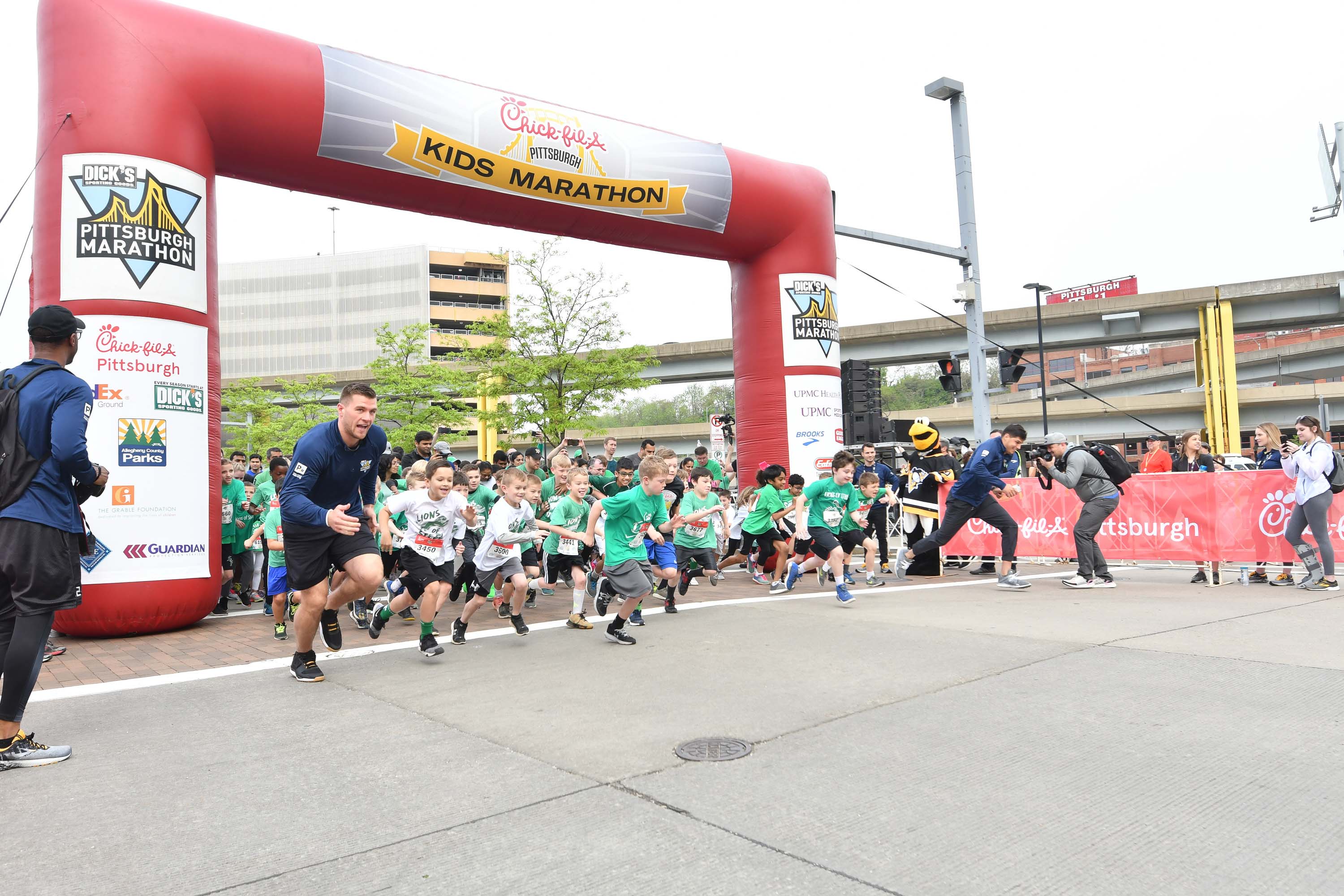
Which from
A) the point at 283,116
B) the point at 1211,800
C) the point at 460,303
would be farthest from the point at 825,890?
the point at 460,303

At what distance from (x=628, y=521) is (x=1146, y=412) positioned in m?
39.9

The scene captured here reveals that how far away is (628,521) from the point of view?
781 centimetres

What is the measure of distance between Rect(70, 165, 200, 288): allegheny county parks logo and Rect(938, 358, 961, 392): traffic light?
1407cm

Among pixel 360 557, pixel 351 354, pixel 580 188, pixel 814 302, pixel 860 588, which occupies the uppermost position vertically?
pixel 351 354

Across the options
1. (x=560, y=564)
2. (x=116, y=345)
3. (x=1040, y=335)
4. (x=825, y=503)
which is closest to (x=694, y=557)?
(x=825, y=503)

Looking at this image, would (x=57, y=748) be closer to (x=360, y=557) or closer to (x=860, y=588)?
(x=360, y=557)

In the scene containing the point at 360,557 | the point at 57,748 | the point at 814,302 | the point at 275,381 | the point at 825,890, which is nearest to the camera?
the point at 825,890

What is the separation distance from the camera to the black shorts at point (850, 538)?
10.9m

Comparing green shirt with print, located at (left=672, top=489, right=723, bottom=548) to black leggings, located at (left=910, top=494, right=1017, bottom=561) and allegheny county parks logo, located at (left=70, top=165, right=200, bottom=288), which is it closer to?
black leggings, located at (left=910, top=494, right=1017, bottom=561)

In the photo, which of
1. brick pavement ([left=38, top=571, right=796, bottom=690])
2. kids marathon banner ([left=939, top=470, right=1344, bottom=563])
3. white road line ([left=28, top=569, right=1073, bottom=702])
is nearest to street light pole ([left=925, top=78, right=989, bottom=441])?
kids marathon banner ([left=939, top=470, right=1344, bottom=563])

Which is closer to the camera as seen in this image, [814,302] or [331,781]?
[331,781]

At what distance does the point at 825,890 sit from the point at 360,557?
14.2 feet

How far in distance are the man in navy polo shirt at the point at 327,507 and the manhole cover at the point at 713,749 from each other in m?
2.78

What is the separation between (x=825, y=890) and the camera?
265 cm
